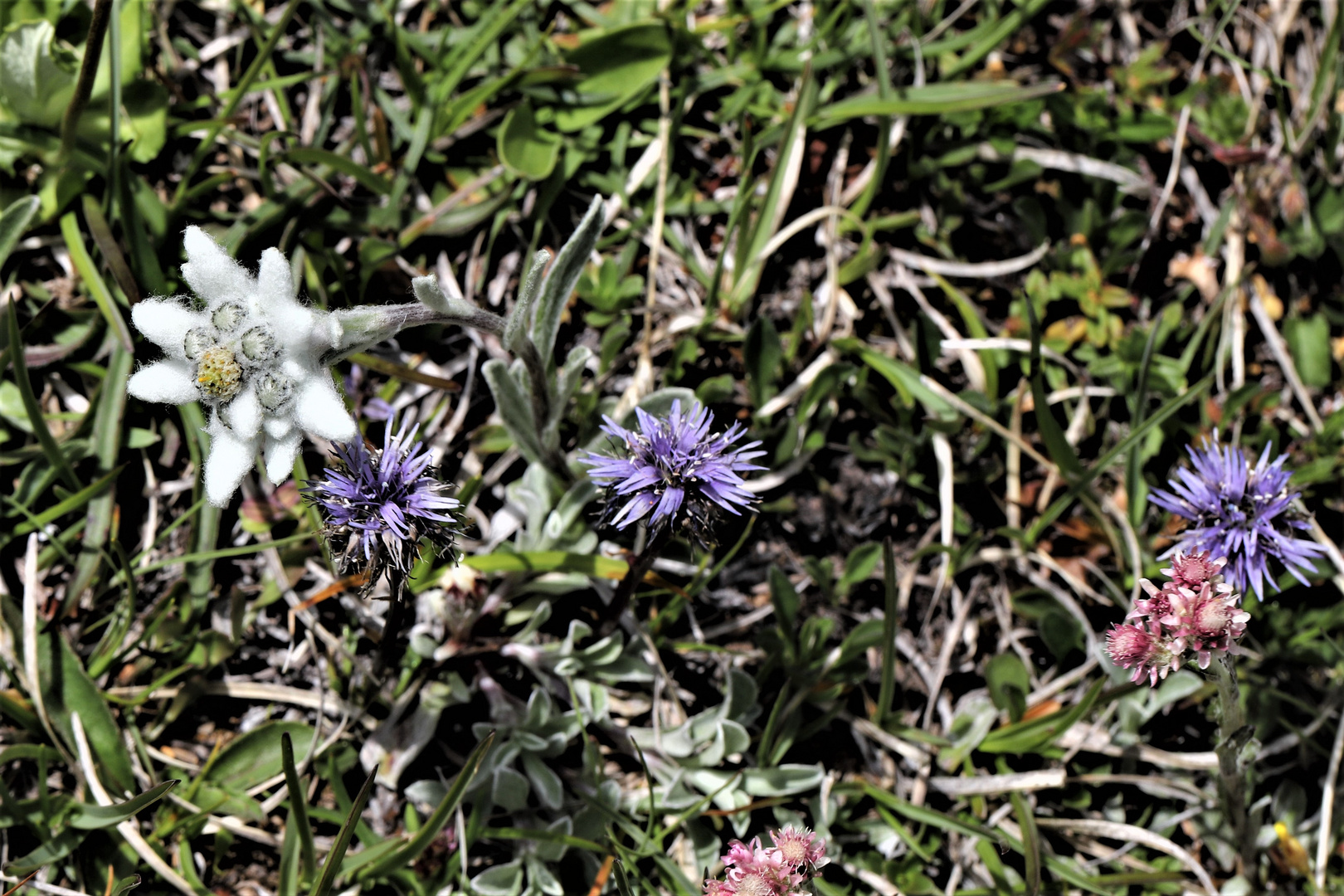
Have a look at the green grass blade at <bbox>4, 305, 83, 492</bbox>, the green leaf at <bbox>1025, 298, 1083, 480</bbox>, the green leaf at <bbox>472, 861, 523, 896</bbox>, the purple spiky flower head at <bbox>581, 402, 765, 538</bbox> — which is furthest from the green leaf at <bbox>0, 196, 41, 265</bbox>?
the green leaf at <bbox>1025, 298, 1083, 480</bbox>

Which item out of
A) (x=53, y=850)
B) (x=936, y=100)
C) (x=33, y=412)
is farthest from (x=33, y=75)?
(x=936, y=100)

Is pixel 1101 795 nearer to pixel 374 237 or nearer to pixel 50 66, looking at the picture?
pixel 374 237

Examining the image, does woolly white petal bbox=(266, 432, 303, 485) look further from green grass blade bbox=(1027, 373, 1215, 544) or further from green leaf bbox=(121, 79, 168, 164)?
green grass blade bbox=(1027, 373, 1215, 544)

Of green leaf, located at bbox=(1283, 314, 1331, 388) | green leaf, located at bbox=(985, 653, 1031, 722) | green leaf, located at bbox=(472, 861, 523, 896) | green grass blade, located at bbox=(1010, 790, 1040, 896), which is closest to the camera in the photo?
green grass blade, located at bbox=(1010, 790, 1040, 896)

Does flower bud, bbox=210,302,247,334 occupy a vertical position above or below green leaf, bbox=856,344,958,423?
above

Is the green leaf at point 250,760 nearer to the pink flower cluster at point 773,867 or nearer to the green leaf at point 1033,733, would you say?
the pink flower cluster at point 773,867

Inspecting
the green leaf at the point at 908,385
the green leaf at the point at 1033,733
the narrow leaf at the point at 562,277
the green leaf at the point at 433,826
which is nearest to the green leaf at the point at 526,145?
the narrow leaf at the point at 562,277

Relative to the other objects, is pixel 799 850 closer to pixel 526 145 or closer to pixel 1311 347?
pixel 526 145

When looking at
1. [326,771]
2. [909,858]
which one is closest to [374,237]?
[326,771]
